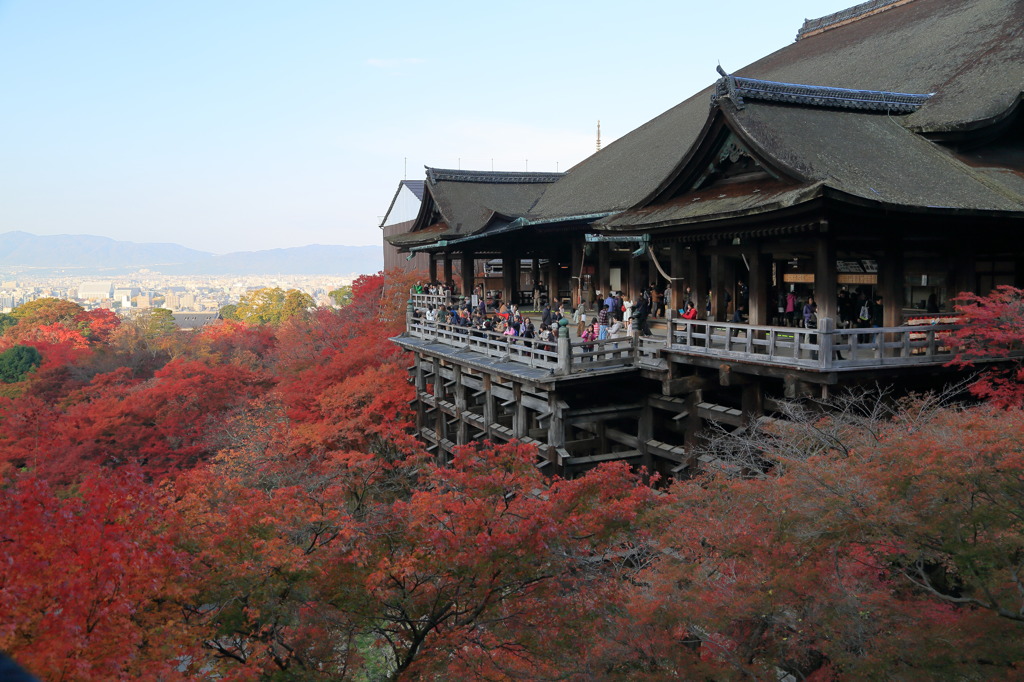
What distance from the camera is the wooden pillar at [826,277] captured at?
13.3m

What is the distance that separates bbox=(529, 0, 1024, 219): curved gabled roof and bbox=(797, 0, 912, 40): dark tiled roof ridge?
16.0 inches

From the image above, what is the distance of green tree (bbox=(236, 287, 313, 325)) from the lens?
8131cm

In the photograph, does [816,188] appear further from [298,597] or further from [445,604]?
[298,597]

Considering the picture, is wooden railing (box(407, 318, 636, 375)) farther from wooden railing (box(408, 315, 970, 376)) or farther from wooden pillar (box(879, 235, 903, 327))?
wooden pillar (box(879, 235, 903, 327))

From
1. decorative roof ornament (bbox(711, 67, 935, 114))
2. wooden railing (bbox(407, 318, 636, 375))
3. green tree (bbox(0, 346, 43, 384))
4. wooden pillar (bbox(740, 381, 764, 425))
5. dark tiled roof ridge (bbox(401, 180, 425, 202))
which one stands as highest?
dark tiled roof ridge (bbox(401, 180, 425, 202))

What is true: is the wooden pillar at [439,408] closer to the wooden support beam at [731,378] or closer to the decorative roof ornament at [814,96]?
the wooden support beam at [731,378]

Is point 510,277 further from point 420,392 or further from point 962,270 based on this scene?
point 962,270

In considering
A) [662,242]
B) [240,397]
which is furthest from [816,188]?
[240,397]

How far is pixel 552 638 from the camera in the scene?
932cm

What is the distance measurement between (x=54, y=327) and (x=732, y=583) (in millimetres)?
62636

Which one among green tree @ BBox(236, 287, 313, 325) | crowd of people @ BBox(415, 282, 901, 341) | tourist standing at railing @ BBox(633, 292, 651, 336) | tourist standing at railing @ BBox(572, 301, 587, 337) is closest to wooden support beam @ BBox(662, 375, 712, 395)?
crowd of people @ BBox(415, 282, 901, 341)

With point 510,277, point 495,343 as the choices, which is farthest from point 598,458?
point 510,277

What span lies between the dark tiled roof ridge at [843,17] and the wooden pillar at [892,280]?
16.8 meters

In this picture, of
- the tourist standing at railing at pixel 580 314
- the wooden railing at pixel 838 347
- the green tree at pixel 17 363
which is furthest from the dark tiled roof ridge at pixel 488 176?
the green tree at pixel 17 363
